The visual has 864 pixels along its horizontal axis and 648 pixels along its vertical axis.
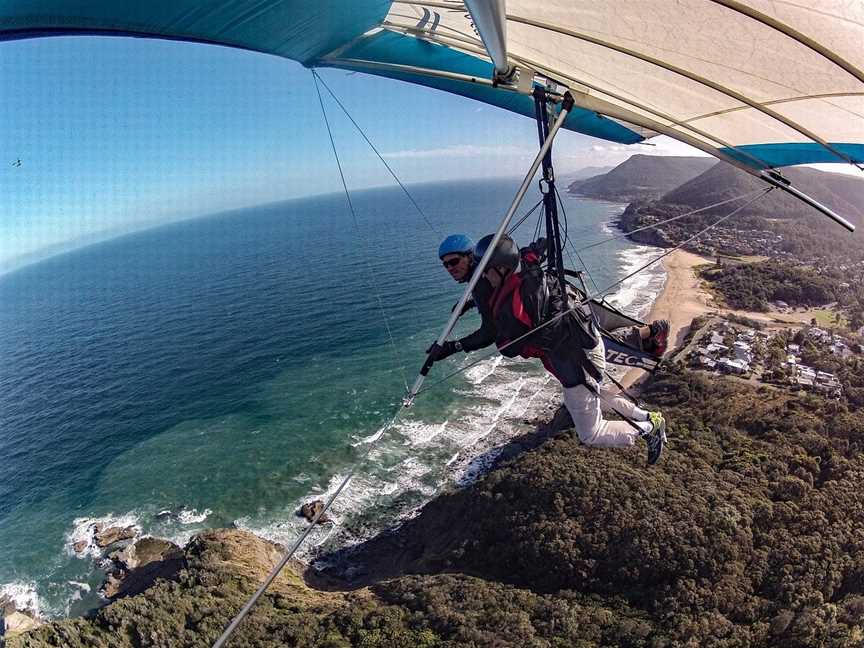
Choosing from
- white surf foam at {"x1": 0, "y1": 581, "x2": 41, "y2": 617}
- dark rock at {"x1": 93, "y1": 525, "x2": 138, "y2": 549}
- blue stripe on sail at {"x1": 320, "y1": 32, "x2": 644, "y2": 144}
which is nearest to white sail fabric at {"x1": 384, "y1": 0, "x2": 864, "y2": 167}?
blue stripe on sail at {"x1": 320, "y1": 32, "x2": 644, "y2": 144}

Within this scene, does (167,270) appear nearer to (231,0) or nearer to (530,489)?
(530,489)

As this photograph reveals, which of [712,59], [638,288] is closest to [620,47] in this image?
[712,59]

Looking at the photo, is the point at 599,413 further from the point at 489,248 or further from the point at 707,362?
the point at 707,362

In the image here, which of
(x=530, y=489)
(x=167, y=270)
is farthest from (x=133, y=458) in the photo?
(x=167, y=270)

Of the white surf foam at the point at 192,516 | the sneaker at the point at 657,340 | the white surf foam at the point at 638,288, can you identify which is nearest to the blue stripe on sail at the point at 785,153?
the sneaker at the point at 657,340

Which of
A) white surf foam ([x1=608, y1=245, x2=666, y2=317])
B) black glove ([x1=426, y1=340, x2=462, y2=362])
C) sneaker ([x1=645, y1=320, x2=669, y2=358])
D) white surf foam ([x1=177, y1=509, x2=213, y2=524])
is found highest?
black glove ([x1=426, y1=340, x2=462, y2=362])

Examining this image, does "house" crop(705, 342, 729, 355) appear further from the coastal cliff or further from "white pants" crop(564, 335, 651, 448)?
"white pants" crop(564, 335, 651, 448)
